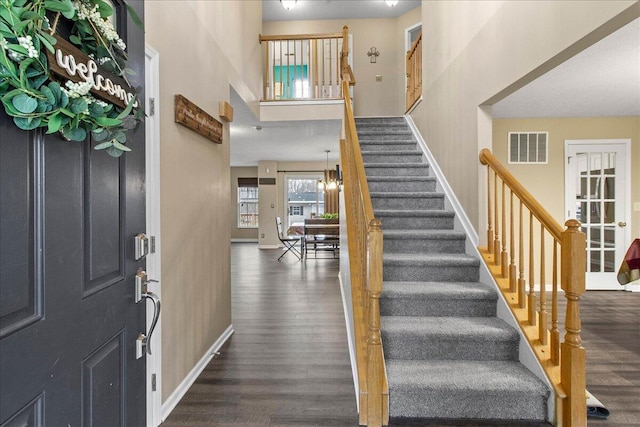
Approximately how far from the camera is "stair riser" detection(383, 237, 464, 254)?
9.92ft

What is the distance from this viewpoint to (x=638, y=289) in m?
4.62

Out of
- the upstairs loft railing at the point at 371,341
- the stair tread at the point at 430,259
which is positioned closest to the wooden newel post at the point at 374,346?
the upstairs loft railing at the point at 371,341

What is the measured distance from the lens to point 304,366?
2604 millimetres

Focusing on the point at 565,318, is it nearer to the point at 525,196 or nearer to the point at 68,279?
the point at 525,196

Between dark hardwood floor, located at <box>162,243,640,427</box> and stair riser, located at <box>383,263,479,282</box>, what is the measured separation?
0.79 meters

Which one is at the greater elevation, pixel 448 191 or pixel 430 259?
pixel 448 191

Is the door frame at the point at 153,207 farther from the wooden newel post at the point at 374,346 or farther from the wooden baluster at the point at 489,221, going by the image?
the wooden baluster at the point at 489,221

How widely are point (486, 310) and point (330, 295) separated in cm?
234

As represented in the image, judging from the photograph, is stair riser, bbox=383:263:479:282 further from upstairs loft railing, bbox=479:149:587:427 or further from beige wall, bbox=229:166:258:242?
beige wall, bbox=229:166:258:242

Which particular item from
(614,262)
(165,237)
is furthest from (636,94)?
(165,237)

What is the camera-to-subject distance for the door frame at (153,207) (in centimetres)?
186

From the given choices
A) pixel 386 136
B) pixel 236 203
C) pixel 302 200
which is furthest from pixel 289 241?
pixel 386 136

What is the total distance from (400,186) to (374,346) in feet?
7.56

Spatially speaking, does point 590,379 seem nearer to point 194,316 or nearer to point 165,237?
point 194,316
